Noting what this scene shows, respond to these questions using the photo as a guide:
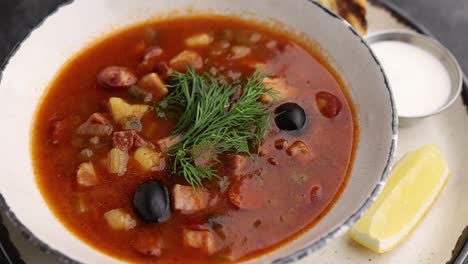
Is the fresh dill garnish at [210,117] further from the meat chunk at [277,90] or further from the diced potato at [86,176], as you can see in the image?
the diced potato at [86,176]

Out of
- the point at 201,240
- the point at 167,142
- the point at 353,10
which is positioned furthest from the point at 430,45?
the point at 201,240

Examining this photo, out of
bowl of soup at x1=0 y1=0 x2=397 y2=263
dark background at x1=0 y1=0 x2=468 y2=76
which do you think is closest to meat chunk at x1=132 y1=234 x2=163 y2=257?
bowl of soup at x1=0 y1=0 x2=397 y2=263

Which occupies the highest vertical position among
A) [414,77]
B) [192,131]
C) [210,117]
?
[414,77]

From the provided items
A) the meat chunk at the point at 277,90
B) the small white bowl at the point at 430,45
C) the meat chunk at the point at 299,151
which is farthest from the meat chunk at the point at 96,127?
the small white bowl at the point at 430,45

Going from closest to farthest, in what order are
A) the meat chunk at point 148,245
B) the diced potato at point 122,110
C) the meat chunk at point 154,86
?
the meat chunk at point 148,245
the diced potato at point 122,110
the meat chunk at point 154,86

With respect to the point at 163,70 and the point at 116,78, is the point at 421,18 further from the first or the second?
the point at 116,78
